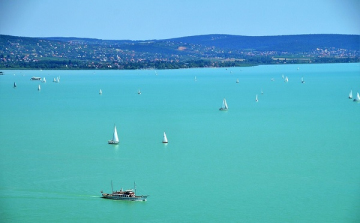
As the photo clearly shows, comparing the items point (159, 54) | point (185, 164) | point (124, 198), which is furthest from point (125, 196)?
point (159, 54)

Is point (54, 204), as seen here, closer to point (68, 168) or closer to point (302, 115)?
point (68, 168)

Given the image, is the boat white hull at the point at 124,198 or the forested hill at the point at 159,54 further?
the forested hill at the point at 159,54

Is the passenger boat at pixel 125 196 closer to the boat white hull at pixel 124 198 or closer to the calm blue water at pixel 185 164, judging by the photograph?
the boat white hull at pixel 124 198

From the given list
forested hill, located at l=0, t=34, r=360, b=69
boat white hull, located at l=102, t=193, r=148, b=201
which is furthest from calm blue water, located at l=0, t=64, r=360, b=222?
forested hill, located at l=0, t=34, r=360, b=69

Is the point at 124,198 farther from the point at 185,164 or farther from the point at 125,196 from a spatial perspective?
the point at 185,164

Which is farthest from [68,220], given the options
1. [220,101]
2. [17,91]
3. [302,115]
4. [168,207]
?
[17,91]

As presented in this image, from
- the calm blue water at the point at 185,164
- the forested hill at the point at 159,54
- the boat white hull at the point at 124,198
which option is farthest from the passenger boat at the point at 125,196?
the forested hill at the point at 159,54

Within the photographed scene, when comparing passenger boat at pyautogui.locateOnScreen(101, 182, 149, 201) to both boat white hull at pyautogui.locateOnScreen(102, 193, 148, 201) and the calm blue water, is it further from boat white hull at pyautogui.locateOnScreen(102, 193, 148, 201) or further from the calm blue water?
the calm blue water

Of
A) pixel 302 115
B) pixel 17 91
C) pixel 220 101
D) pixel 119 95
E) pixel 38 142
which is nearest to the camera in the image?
pixel 38 142

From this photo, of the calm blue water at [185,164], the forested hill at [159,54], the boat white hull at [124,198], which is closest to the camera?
the calm blue water at [185,164]
